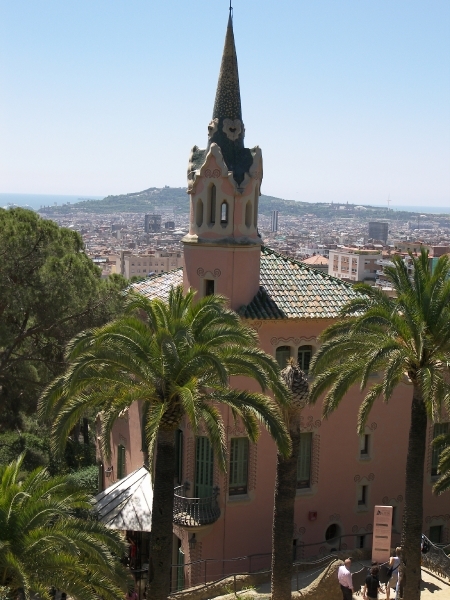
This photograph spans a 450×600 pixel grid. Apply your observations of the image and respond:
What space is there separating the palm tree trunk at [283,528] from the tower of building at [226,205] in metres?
5.82

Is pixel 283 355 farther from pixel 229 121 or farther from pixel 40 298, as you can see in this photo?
pixel 40 298

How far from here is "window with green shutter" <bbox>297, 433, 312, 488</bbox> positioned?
21562 mm

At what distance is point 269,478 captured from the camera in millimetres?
21047

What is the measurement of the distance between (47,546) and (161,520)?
2.58 metres

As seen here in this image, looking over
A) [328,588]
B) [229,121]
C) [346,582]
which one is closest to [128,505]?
[328,588]

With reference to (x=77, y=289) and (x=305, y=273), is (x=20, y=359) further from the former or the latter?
(x=305, y=273)

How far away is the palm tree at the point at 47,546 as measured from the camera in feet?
41.5

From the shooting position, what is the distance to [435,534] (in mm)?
23344

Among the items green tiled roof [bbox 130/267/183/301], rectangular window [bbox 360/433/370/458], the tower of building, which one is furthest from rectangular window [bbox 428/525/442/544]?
green tiled roof [bbox 130/267/183/301]

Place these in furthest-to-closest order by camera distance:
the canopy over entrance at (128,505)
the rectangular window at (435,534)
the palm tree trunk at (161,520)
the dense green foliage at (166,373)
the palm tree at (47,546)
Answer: the rectangular window at (435,534) → the canopy over entrance at (128,505) → the palm tree trunk at (161,520) → the dense green foliage at (166,373) → the palm tree at (47,546)

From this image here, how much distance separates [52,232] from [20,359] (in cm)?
489

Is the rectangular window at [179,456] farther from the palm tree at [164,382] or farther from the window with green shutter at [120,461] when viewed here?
the palm tree at [164,382]

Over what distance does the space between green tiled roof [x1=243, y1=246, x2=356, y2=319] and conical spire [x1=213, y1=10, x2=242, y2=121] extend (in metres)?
4.42

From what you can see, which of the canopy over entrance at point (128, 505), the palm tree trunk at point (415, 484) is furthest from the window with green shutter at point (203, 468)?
the palm tree trunk at point (415, 484)
